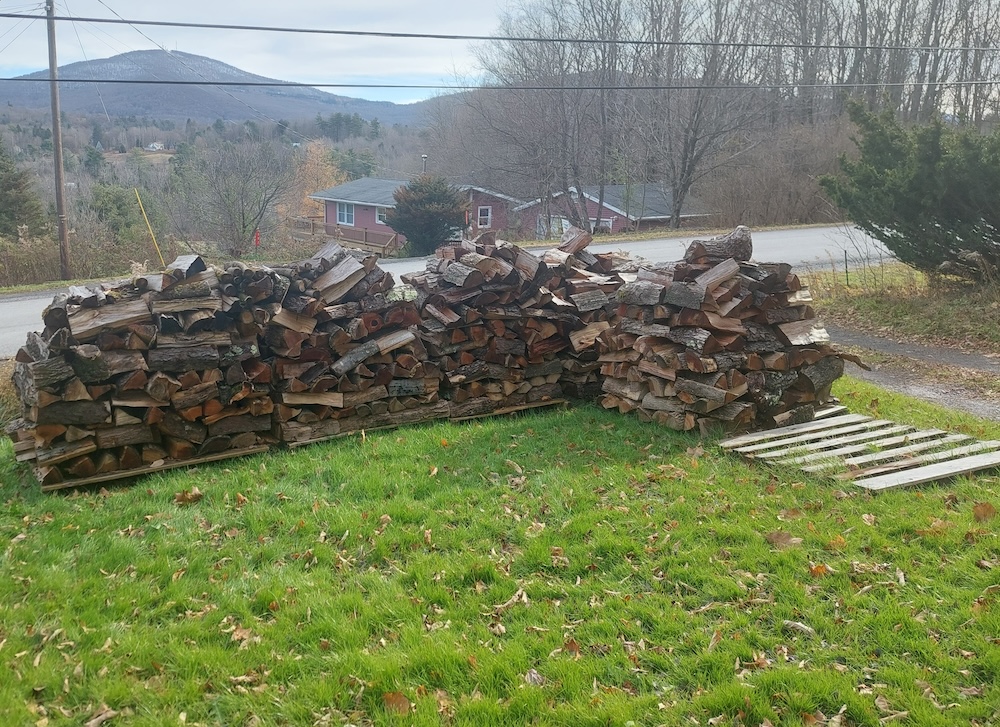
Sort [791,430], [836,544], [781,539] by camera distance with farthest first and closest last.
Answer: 1. [791,430]
2. [781,539]
3. [836,544]

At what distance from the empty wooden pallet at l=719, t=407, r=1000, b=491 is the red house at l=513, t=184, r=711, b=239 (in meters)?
29.2

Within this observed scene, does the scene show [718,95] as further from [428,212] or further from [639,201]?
[428,212]

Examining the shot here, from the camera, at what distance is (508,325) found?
843 centimetres

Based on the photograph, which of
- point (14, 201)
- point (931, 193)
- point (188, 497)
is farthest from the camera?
point (14, 201)

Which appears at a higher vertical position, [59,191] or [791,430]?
[59,191]

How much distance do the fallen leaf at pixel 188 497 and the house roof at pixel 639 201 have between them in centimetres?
3093

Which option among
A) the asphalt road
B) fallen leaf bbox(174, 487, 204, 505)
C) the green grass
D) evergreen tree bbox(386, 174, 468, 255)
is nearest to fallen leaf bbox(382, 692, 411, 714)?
the green grass

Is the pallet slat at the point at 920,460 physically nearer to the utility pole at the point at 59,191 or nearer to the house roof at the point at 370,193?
the utility pole at the point at 59,191

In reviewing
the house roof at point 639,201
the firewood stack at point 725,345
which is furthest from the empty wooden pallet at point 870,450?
the house roof at point 639,201

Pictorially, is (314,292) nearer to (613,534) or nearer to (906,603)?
(613,534)

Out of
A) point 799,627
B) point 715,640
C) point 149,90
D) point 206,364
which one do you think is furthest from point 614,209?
point 715,640

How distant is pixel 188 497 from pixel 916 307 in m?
12.0

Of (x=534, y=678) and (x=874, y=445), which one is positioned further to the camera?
(x=874, y=445)

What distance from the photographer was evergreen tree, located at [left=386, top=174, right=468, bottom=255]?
29.8 metres
